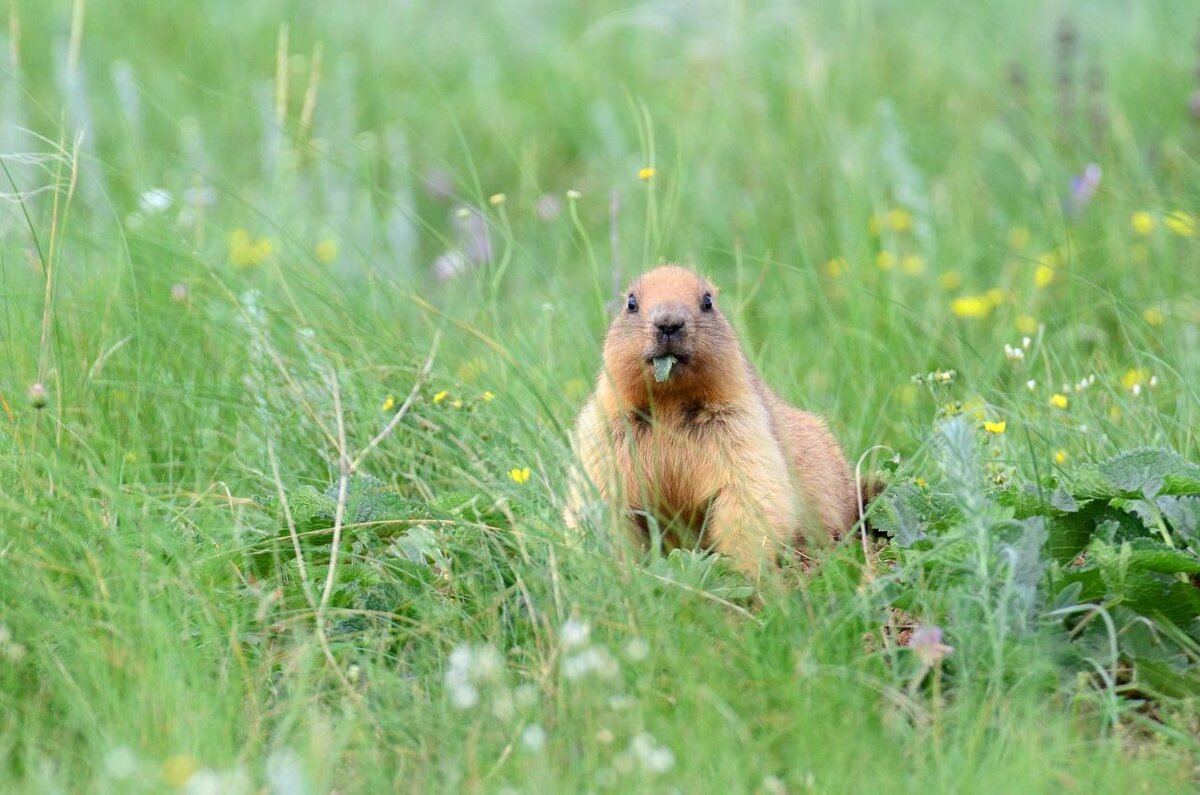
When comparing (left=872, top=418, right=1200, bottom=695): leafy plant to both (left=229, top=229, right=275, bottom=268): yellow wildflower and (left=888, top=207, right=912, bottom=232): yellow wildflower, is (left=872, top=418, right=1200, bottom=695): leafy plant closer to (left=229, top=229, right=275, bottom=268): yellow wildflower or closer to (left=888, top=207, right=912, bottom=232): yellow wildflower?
(left=229, top=229, right=275, bottom=268): yellow wildflower

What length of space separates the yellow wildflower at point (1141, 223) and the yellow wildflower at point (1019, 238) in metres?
0.41

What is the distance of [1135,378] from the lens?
539 cm

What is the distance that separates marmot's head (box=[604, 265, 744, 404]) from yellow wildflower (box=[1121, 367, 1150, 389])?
123 centimetres

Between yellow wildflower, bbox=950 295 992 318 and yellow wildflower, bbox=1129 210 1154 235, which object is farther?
yellow wildflower, bbox=1129 210 1154 235

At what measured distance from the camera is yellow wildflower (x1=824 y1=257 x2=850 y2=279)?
257 inches

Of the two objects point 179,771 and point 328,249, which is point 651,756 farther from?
point 328,249

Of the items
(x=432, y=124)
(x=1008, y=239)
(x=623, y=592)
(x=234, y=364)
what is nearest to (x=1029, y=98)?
(x=1008, y=239)

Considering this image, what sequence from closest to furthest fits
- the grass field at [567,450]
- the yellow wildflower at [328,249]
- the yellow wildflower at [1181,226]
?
the grass field at [567,450], the yellow wildflower at [1181,226], the yellow wildflower at [328,249]

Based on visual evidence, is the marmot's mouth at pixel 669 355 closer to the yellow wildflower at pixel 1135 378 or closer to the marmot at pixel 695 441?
the marmot at pixel 695 441

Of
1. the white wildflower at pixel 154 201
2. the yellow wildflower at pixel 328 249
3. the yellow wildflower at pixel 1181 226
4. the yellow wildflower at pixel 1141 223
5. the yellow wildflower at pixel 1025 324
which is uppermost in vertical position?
the white wildflower at pixel 154 201

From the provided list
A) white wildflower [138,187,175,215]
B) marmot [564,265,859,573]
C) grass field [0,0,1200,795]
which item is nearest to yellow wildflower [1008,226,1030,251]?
grass field [0,0,1200,795]

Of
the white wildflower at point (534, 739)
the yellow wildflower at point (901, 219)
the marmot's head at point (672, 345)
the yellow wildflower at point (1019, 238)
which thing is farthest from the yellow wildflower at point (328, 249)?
the white wildflower at point (534, 739)

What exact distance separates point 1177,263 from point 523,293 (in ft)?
8.39

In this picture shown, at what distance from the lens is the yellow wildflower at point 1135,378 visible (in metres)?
4.94
